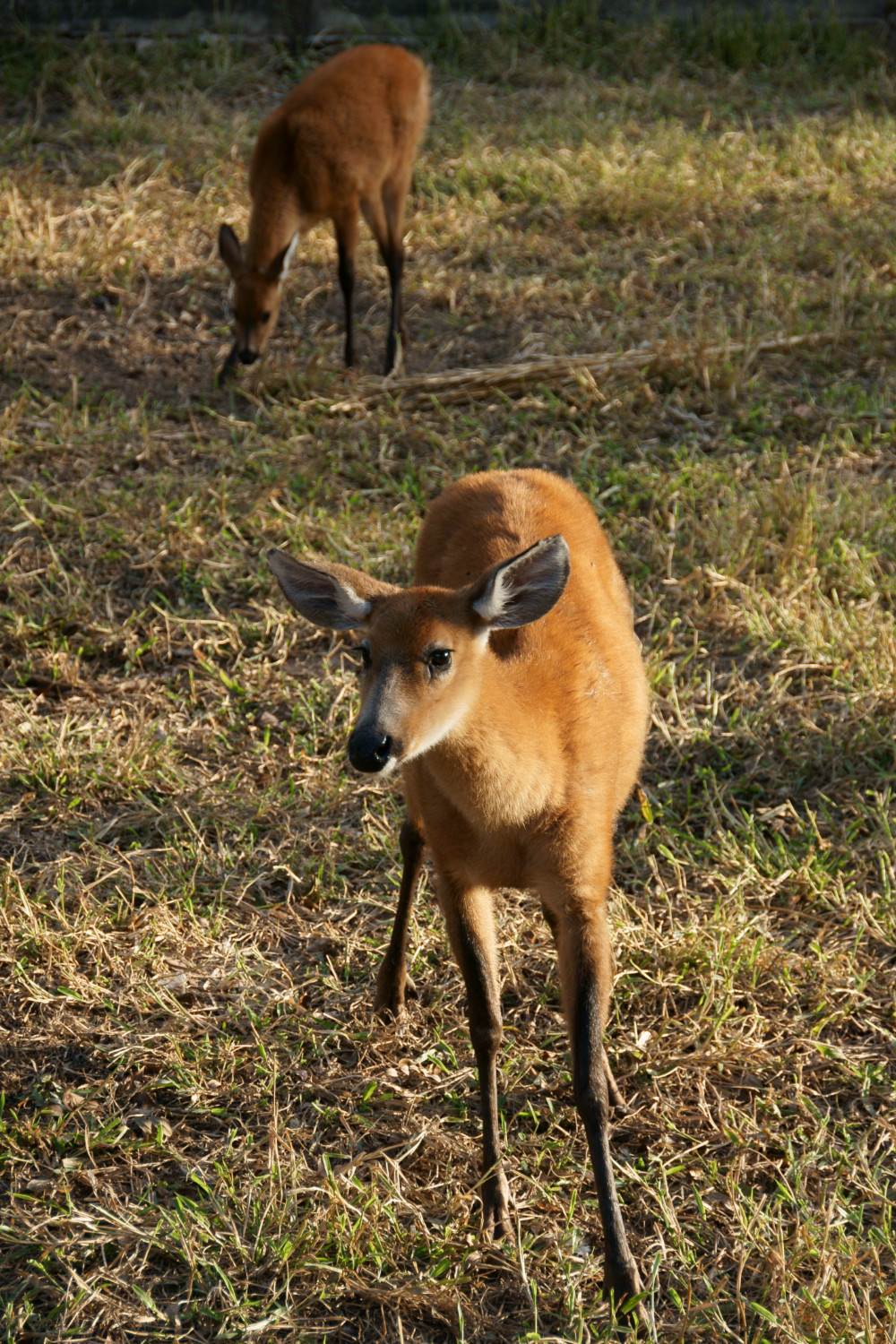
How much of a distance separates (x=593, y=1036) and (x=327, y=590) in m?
1.18

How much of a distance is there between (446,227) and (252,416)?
2269mm

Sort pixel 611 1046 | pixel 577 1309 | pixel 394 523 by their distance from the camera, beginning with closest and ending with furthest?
pixel 577 1309 → pixel 611 1046 → pixel 394 523

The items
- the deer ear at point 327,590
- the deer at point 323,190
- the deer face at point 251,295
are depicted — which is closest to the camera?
the deer ear at point 327,590

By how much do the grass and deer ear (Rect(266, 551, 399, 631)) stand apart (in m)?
1.13

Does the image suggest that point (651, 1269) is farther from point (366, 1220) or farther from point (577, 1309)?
point (366, 1220)

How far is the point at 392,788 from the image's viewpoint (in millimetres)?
4223

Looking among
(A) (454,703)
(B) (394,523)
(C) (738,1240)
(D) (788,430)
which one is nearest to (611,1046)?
(C) (738,1240)

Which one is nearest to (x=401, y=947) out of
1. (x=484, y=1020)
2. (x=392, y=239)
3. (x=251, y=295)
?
(x=484, y=1020)

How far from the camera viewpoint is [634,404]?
609 cm

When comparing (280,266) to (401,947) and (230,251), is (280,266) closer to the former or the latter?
(230,251)

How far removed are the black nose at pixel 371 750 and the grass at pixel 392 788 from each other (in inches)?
40.0

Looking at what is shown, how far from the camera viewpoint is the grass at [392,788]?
2.82 meters

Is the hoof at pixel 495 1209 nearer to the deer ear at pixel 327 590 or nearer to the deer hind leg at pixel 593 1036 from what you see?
the deer hind leg at pixel 593 1036

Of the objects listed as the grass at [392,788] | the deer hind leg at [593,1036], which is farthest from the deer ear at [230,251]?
the deer hind leg at [593,1036]
